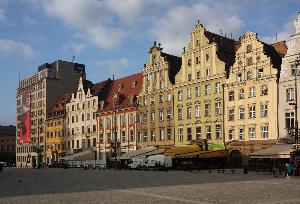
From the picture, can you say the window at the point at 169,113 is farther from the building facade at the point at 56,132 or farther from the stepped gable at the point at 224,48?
the building facade at the point at 56,132

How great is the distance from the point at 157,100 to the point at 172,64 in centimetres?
617

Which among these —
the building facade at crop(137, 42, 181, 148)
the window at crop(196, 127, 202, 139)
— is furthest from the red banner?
the window at crop(196, 127, 202, 139)

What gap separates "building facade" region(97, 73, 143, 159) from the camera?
79244 millimetres

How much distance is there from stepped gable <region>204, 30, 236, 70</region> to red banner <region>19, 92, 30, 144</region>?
63.4m

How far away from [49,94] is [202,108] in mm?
57108

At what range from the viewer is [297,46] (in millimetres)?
55125

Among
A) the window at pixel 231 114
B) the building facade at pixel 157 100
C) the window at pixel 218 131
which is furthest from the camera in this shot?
the building facade at pixel 157 100

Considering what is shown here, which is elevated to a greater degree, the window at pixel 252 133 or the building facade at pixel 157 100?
the building facade at pixel 157 100

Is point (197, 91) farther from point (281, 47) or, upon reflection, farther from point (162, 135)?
point (281, 47)

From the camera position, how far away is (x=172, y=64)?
7462 cm

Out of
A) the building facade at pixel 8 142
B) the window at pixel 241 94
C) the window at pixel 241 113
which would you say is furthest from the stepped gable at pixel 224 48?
the building facade at pixel 8 142

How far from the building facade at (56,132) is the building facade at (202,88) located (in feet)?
122

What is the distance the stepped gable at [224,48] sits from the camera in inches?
2576

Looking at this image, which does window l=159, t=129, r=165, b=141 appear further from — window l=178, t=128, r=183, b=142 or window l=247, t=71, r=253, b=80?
window l=247, t=71, r=253, b=80
